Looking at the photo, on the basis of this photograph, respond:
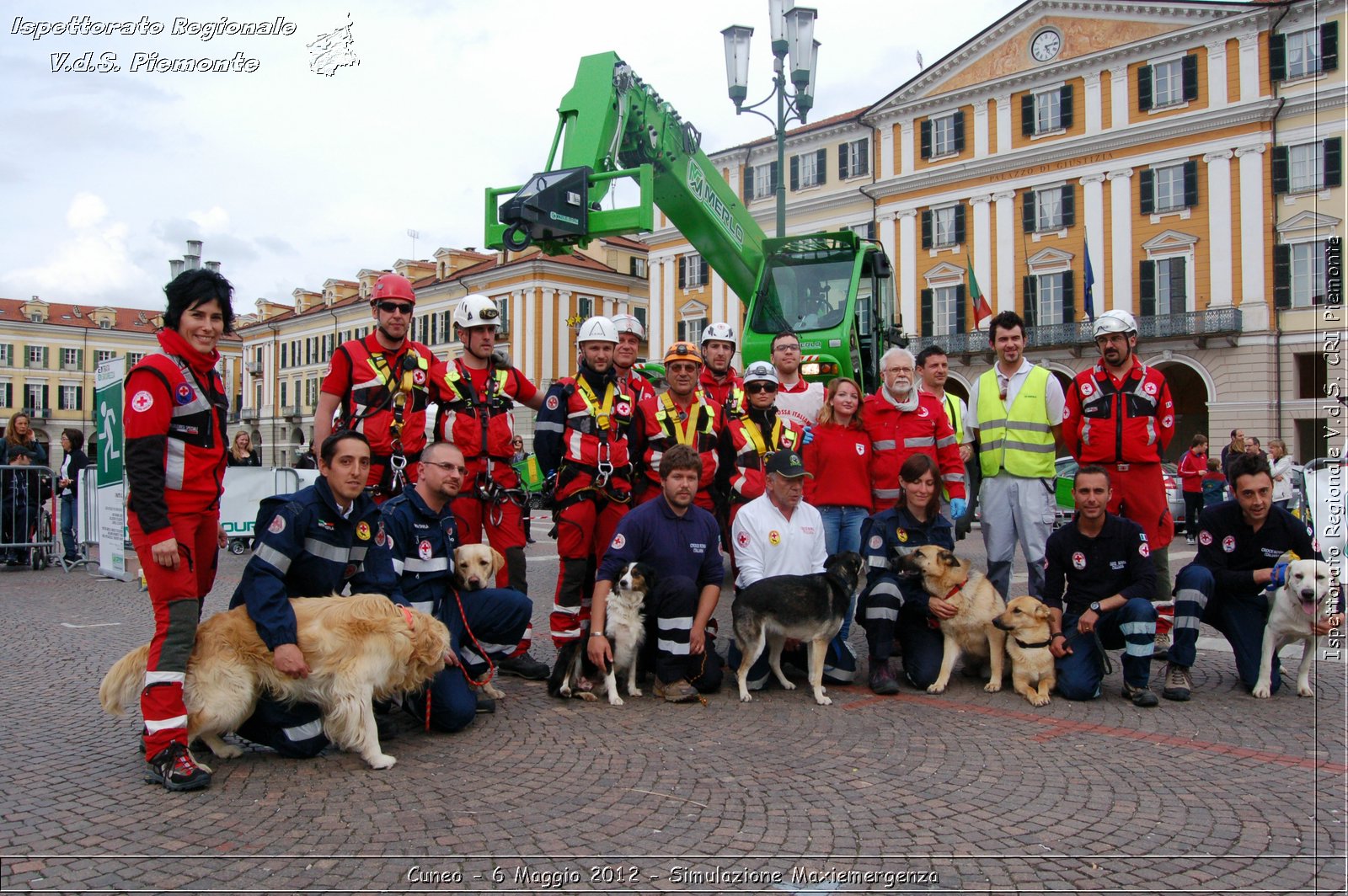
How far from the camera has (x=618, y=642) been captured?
215 inches

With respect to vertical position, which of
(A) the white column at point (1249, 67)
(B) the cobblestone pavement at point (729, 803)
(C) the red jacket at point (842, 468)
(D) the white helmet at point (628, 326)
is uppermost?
(A) the white column at point (1249, 67)

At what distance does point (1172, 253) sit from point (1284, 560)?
3479 centimetres

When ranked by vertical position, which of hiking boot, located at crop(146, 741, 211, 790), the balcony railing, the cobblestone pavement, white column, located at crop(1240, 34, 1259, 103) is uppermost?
white column, located at crop(1240, 34, 1259, 103)

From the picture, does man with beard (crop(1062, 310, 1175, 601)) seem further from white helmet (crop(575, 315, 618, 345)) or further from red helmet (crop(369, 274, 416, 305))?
red helmet (crop(369, 274, 416, 305))

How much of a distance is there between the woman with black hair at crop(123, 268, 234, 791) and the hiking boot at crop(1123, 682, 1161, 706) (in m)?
4.78

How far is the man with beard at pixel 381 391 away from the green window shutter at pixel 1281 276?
36252mm

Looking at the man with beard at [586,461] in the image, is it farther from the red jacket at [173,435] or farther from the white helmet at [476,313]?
the red jacket at [173,435]

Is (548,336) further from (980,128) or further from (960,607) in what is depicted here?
(960,607)

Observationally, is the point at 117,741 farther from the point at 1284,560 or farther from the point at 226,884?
the point at 1284,560

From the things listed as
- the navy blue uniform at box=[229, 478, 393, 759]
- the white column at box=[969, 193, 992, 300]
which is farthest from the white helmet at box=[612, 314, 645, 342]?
the white column at box=[969, 193, 992, 300]

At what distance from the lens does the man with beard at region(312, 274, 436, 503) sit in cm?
561

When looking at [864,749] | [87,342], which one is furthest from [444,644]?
[87,342]

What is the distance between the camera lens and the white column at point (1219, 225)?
1364 inches

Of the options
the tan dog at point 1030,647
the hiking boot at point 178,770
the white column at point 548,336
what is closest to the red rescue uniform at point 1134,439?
the tan dog at point 1030,647
